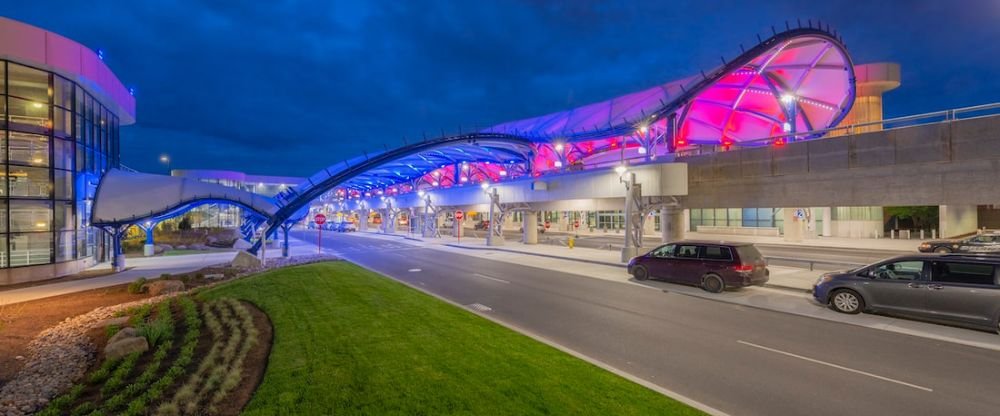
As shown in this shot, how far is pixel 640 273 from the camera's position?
17.3 meters

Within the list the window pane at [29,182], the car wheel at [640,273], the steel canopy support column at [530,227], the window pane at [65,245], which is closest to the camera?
the car wheel at [640,273]

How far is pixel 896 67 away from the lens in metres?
48.7

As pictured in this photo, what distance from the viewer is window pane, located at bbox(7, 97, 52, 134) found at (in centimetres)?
1945

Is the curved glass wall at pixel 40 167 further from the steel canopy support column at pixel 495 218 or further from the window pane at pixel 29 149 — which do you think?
the steel canopy support column at pixel 495 218

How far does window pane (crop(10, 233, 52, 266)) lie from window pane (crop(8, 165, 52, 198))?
195cm

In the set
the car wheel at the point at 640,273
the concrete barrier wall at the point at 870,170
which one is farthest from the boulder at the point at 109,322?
the concrete barrier wall at the point at 870,170

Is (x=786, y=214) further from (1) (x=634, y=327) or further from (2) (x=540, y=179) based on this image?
(1) (x=634, y=327)

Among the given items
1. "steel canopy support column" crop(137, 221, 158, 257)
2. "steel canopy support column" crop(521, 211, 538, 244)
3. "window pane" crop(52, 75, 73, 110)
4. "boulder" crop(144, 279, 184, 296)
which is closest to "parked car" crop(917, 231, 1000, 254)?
"steel canopy support column" crop(521, 211, 538, 244)

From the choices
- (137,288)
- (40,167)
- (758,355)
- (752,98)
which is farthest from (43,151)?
(752,98)

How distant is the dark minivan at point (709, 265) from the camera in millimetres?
14453

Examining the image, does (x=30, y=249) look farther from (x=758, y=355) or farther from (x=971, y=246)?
(x=971, y=246)

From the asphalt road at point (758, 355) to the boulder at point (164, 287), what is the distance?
1101cm

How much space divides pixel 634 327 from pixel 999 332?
8.11 meters

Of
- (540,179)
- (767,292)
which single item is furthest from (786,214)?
(767,292)
